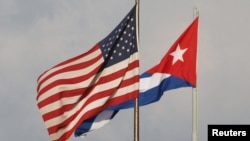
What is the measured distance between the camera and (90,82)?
3628 centimetres

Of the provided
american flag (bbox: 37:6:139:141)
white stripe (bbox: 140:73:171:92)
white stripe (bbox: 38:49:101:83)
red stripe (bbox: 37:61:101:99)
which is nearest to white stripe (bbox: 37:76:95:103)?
american flag (bbox: 37:6:139:141)

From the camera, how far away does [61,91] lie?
3631 cm

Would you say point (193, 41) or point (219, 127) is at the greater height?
point (193, 41)

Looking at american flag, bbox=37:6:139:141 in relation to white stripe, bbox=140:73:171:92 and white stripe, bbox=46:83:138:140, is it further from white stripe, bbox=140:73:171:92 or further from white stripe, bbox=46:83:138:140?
white stripe, bbox=140:73:171:92

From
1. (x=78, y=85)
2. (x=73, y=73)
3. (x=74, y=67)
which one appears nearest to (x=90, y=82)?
(x=78, y=85)

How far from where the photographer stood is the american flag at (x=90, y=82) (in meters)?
35.8

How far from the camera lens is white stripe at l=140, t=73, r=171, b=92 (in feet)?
122

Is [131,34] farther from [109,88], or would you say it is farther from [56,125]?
[56,125]

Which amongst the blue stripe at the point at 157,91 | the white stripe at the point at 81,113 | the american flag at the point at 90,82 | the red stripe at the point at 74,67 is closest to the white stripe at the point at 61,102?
the american flag at the point at 90,82

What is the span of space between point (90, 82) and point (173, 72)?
344cm

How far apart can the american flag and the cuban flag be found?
0.82m

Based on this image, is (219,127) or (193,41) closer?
(219,127)

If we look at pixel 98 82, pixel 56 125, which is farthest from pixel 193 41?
pixel 56 125

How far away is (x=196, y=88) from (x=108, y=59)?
12.1ft
